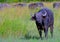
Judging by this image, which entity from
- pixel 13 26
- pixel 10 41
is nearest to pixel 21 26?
pixel 13 26

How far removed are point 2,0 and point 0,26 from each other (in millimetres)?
23548

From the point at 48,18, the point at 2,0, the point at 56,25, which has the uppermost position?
the point at 48,18

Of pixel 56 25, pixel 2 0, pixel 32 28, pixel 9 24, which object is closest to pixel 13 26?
pixel 9 24

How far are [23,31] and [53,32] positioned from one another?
3.73ft

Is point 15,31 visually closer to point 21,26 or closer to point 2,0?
point 21,26

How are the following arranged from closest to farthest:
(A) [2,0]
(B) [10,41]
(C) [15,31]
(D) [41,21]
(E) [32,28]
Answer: (B) [10,41] < (D) [41,21] < (C) [15,31] < (E) [32,28] < (A) [2,0]

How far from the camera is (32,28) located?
1432 centimetres

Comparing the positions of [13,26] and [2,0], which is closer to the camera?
[13,26]

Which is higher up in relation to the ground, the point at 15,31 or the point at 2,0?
the point at 15,31

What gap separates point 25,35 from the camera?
41.3 feet

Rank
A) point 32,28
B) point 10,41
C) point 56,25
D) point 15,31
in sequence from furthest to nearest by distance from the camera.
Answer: point 56,25, point 32,28, point 15,31, point 10,41

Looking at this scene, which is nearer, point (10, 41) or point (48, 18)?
point (10, 41)

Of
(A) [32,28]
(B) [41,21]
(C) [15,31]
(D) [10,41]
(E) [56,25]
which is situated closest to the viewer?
(D) [10,41]

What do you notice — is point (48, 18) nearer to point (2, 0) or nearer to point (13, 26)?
point (13, 26)
